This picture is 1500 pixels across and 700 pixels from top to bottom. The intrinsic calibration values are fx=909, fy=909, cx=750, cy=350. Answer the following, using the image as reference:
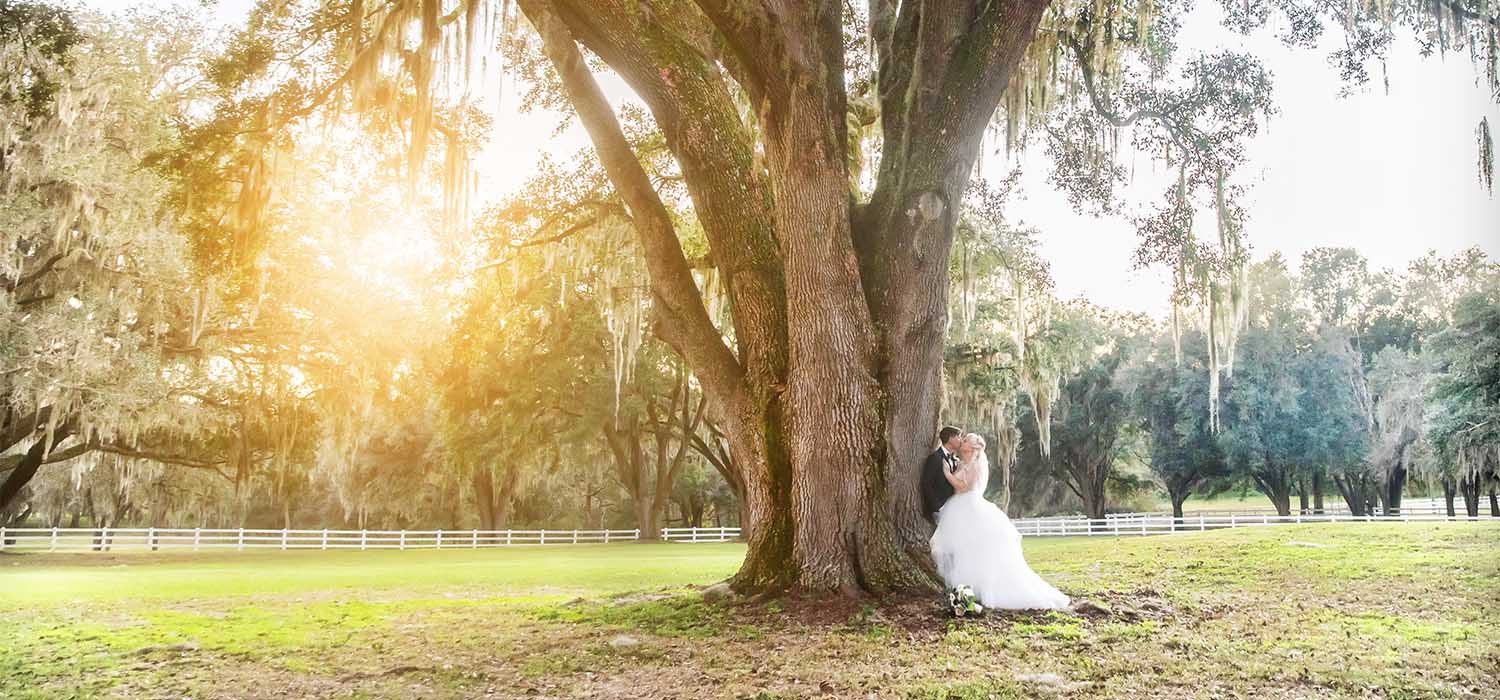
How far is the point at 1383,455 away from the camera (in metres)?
30.1

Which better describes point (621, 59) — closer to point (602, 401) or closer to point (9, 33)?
point (9, 33)

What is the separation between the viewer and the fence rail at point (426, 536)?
2825 centimetres

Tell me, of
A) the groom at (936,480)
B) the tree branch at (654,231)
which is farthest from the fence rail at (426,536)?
the tree branch at (654,231)

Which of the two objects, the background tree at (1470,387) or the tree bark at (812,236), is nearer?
the tree bark at (812,236)

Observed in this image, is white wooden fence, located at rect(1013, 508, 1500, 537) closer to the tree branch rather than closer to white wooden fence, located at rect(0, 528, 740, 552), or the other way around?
white wooden fence, located at rect(0, 528, 740, 552)

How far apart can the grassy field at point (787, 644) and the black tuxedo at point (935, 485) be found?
100 centimetres

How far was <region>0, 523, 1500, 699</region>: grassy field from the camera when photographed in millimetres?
4156

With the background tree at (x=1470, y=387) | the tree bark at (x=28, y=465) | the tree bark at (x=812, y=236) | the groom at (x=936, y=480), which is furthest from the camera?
the tree bark at (x=28, y=465)

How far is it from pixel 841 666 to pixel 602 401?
22240 mm

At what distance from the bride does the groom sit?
129mm

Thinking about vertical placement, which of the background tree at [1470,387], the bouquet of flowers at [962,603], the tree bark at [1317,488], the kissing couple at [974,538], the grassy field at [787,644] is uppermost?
the background tree at [1470,387]

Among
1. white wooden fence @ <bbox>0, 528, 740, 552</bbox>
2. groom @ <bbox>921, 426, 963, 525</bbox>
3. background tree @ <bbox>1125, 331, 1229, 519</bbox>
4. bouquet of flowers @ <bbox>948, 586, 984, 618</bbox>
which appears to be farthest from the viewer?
background tree @ <bbox>1125, 331, 1229, 519</bbox>

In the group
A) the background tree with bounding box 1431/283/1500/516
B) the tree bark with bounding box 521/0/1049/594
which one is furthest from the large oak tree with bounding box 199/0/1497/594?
the background tree with bounding box 1431/283/1500/516

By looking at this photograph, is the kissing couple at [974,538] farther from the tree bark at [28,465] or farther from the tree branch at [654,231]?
the tree bark at [28,465]
